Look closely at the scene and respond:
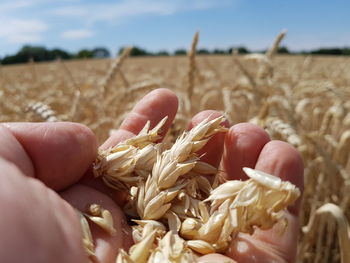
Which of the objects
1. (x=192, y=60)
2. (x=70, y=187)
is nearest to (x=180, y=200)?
(x=70, y=187)

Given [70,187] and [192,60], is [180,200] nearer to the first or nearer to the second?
[70,187]

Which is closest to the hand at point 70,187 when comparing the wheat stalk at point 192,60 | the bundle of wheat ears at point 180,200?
the bundle of wheat ears at point 180,200

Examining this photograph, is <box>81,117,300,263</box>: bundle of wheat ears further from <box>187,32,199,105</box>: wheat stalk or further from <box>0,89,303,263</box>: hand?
<box>187,32,199,105</box>: wheat stalk

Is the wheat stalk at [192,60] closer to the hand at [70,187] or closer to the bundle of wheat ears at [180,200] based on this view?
the hand at [70,187]

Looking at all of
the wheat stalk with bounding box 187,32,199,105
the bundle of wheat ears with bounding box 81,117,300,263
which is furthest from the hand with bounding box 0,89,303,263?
the wheat stalk with bounding box 187,32,199,105

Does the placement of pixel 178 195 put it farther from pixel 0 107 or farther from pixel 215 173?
pixel 0 107

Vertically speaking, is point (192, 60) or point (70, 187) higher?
point (192, 60)

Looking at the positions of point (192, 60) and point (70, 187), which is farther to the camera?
point (192, 60)
